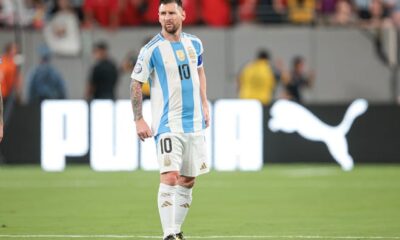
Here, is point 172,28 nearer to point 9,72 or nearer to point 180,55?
point 180,55

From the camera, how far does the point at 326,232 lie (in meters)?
12.3

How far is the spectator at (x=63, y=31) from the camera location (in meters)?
27.0

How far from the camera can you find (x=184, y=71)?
10914 millimetres

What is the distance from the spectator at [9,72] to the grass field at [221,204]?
124 inches

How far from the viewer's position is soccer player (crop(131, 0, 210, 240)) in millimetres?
10727

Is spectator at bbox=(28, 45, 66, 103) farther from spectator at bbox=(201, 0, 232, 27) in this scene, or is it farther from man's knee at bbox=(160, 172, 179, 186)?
man's knee at bbox=(160, 172, 179, 186)

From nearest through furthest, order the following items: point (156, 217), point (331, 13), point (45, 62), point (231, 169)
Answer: point (156, 217)
point (231, 169)
point (45, 62)
point (331, 13)

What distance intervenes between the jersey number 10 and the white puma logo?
39.7 feet

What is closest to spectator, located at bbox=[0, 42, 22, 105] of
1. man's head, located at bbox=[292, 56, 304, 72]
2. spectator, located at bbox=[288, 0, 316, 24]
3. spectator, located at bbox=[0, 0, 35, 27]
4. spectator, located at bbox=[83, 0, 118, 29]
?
spectator, located at bbox=[0, 0, 35, 27]

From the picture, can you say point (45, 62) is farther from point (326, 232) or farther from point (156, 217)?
point (326, 232)

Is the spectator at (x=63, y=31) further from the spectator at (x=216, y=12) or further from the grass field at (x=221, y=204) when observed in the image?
the grass field at (x=221, y=204)

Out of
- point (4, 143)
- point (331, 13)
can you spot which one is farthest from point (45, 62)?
point (331, 13)

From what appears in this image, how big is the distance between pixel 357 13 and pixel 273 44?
82.0 inches

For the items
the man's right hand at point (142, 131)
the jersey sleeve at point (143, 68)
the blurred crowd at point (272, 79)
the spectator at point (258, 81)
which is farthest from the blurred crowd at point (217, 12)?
the man's right hand at point (142, 131)
